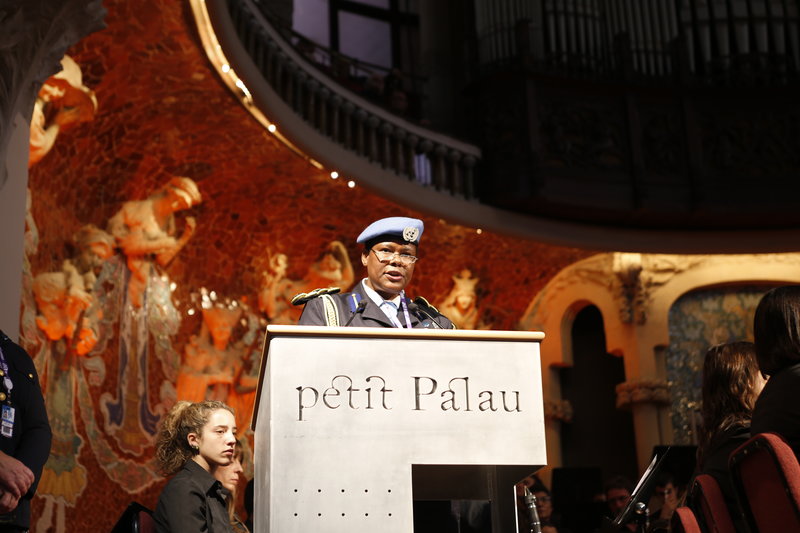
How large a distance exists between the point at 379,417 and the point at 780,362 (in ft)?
3.60

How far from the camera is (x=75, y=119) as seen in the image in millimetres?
6805

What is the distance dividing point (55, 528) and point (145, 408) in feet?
4.35

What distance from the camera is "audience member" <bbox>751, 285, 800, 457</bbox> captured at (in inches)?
102

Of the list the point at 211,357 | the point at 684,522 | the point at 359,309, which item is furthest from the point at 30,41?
the point at 211,357

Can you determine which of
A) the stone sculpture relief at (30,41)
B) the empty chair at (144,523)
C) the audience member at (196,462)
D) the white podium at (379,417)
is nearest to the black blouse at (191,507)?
the audience member at (196,462)

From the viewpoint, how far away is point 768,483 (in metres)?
2.39

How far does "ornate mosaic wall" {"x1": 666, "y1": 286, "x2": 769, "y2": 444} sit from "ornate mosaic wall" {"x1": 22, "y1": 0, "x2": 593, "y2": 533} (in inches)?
95.1

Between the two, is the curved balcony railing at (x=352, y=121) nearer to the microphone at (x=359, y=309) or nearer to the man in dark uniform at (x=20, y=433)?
the microphone at (x=359, y=309)

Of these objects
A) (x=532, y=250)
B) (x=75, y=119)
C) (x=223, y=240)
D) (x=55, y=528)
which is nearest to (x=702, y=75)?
(x=532, y=250)

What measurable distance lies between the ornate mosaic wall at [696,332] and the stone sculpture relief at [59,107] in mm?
6560

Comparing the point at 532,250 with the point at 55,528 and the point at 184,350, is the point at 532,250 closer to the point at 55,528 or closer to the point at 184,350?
the point at 184,350

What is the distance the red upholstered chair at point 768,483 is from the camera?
2283mm

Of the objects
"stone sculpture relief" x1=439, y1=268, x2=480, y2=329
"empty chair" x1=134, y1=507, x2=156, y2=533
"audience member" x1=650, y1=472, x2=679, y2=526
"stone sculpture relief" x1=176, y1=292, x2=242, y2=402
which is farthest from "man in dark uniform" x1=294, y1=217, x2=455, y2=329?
"stone sculpture relief" x1=439, y1=268, x2=480, y2=329

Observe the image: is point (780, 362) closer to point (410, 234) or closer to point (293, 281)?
point (410, 234)
